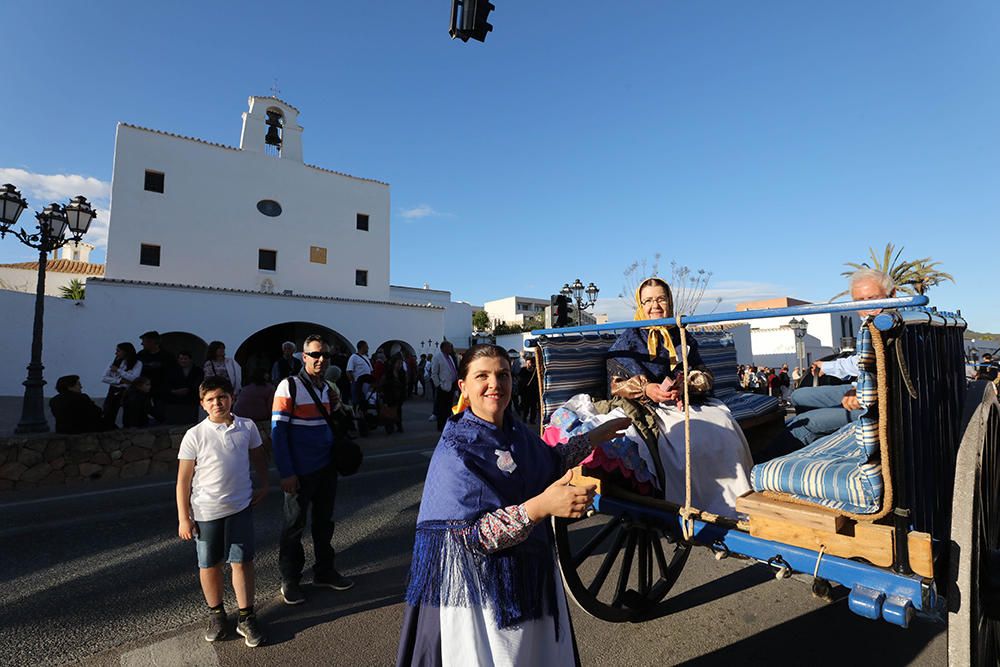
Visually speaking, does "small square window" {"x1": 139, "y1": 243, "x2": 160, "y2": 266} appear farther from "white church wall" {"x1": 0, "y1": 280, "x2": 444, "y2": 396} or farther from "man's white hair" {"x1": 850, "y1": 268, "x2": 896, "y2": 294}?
"man's white hair" {"x1": 850, "y1": 268, "x2": 896, "y2": 294}

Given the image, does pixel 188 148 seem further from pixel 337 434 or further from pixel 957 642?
pixel 957 642

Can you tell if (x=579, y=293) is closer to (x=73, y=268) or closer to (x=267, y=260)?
(x=267, y=260)

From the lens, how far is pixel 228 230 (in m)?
21.9

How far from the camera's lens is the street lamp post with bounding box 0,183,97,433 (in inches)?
313

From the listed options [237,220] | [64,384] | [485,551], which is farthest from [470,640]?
[237,220]

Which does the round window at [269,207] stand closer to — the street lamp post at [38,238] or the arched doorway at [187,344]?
the arched doorway at [187,344]

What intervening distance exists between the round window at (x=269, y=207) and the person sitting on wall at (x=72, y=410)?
17101 mm

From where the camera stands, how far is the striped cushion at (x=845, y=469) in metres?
1.87

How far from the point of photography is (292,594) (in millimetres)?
3689

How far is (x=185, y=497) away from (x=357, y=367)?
7389mm

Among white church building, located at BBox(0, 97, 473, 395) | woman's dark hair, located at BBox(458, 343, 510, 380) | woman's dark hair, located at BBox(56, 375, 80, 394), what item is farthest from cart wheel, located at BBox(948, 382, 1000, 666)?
white church building, located at BBox(0, 97, 473, 395)

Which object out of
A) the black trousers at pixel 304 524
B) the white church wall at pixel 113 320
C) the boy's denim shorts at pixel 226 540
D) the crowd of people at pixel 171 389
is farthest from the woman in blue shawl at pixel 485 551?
the white church wall at pixel 113 320

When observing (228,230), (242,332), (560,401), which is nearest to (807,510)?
(560,401)

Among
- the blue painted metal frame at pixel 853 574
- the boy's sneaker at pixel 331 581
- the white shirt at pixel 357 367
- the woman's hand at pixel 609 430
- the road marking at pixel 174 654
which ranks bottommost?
the road marking at pixel 174 654
